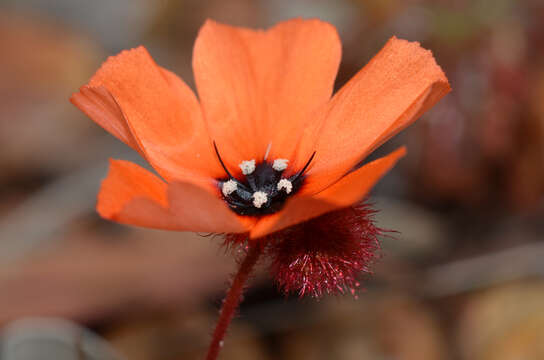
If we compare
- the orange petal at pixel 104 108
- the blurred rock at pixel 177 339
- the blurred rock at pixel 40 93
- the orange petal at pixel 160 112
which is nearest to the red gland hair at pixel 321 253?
the orange petal at pixel 160 112

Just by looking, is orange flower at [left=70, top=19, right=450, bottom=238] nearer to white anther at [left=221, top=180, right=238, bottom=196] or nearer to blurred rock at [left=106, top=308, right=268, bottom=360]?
white anther at [left=221, top=180, right=238, bottom=196]

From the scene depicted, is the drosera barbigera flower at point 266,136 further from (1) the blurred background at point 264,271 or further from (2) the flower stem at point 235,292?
(1) the blurred background at point 264,271

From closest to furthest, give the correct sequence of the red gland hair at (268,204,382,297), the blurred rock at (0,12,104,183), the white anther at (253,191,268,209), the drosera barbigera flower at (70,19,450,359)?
1. the drosera barbigera flower at (70,19,450,359)
2. the red gland hair at (268,204,382,297)
3. the white anther at (253,191,268,209)
4. the blurred rock at (0,12,104,183)

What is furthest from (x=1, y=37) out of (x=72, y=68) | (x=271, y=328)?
(x=271, y=328)

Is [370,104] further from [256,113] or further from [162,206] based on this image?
[162,206]

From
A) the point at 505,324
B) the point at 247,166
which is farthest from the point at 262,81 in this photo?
the point at 505,324

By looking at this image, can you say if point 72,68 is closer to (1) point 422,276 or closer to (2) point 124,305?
(2) point 124,305

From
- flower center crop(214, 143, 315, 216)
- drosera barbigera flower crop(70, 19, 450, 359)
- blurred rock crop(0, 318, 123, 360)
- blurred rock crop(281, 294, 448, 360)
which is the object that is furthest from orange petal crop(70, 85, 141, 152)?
blurred rock crop(281, 294, 448, 360)
